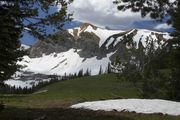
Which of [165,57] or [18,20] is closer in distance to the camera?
[18,20]

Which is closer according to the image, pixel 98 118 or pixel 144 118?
pixel 98 118

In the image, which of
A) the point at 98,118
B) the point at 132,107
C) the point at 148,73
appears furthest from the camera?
the point at 148,73

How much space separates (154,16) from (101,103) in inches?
491

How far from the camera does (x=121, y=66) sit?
81.0 meters

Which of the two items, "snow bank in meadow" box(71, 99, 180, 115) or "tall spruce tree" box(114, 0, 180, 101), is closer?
"tall spruce tree" box(114, 0, 180, 101)

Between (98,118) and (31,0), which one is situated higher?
(31,0)

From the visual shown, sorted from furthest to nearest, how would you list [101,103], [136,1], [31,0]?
1. [101,103]
2. [136,1]
3. [31,0]

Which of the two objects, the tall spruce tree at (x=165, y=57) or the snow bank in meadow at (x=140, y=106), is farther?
the snow bank in meadow at (x=140, y=106)

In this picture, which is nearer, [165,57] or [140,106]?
[140,106]

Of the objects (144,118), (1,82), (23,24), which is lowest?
(144,118)

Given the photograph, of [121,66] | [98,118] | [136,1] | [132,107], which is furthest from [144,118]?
[121,66]

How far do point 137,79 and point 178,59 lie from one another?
26454 mm

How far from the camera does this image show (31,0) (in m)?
20.6

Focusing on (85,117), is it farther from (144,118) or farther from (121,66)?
(121,66)
